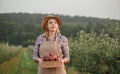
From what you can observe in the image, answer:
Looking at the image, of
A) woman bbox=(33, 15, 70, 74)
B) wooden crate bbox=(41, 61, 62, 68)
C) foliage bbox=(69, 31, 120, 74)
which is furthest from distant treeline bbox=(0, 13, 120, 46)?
wooden crate bbox=(41, 61, 62, 68)

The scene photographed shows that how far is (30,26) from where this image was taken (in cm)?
462

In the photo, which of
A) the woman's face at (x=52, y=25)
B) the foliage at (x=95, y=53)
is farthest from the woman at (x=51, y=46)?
the foliage at (x=95, y=53)

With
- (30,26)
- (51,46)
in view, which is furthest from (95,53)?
(51,46)

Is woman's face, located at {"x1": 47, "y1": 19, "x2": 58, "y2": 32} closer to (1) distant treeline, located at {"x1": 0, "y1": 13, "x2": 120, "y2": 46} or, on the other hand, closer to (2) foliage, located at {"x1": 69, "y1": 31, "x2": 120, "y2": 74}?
(1) distant treeline, located at {"x1": 0, "y1": 13, "x2": 120, "y2": 46}

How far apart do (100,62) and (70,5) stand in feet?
3.24

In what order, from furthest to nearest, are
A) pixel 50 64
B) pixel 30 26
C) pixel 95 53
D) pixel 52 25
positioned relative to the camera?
pixel 95 53
pixel 30 26
pixel 52 25
pixel 50 64

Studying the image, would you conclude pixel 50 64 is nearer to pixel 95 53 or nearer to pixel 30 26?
pixel 30 26

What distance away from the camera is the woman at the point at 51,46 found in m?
2.35

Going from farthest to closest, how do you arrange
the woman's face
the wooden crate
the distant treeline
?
the distant treeline
the woman's face
the wooden crate

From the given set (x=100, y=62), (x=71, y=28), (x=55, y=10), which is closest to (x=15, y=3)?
(x=55, y=10)

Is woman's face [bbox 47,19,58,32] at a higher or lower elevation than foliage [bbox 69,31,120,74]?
higher

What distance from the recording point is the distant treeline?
179 inches

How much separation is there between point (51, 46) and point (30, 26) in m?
2.30

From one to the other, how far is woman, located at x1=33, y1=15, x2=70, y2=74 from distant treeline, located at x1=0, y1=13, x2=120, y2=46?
2065 millimetres
